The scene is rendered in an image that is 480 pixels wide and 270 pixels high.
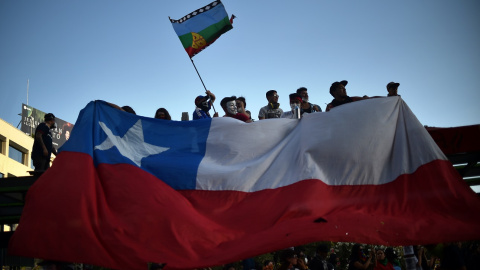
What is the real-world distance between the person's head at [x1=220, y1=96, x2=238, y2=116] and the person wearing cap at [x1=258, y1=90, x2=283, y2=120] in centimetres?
71

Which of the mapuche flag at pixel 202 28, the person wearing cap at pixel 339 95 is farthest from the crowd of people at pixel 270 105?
the mapuche flag at pixel 202 28

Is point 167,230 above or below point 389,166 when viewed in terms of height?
below

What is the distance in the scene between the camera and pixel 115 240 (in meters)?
5.61

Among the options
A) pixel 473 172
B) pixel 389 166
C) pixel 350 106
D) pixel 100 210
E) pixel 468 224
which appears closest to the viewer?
pixel 468 224

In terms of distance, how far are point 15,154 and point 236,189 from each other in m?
52.3

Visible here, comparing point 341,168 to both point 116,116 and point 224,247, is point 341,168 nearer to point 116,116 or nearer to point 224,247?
point 224,247

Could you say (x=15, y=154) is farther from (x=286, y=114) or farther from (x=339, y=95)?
(x=339, y=95)

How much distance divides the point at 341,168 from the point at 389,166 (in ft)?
1.90

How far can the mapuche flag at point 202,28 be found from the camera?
34.3 feet

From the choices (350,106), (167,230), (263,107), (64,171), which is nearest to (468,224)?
(350,106)

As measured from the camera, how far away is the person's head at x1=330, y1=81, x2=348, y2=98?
27.5ft

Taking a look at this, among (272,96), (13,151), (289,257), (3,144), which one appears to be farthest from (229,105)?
(13,151)

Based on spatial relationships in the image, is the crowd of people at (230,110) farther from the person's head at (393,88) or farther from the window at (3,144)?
the window at (3,144)

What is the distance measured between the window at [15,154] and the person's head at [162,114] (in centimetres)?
4793
